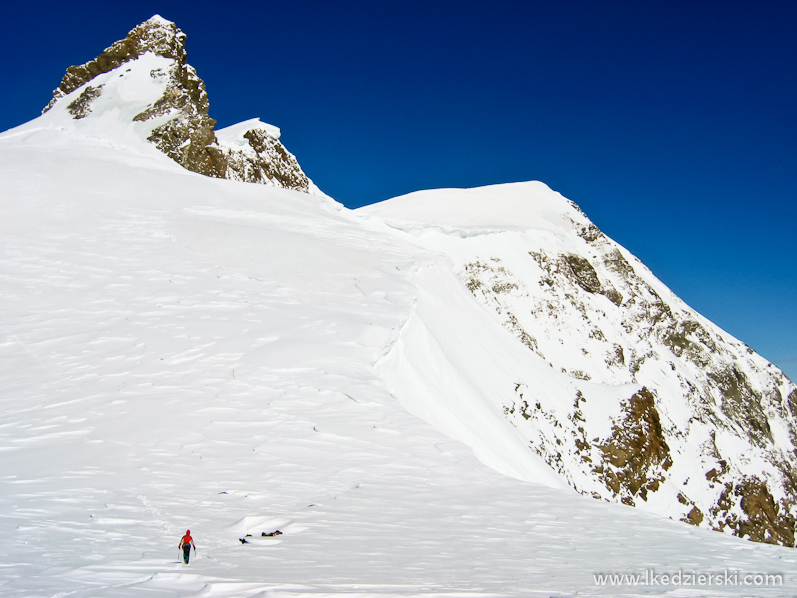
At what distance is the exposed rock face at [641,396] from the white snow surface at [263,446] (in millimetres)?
7892

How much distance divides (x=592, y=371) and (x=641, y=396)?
684 cm

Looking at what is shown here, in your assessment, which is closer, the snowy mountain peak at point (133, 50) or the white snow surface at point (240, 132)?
the white snow surface at point (240, 132)

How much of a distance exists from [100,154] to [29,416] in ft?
72.1

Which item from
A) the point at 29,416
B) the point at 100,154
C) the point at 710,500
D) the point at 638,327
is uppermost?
the point at 100,154

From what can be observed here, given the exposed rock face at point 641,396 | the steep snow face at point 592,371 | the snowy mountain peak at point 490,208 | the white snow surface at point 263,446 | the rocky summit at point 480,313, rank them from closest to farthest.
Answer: the white snow surface at point 263,446, the rocky summit at point 480,313, the steep snow face at point 592,371, the exposed rock face at point 641,396, the snowy mountain peak at point 490,208

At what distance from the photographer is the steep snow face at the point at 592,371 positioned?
17.0m

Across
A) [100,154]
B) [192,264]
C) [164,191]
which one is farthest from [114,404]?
[100,154]

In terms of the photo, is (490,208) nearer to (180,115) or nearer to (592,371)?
(592,371)

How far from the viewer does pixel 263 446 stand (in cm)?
630

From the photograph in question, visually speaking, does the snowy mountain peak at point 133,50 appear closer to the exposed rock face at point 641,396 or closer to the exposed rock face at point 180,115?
the exposed rock face at point 180,115

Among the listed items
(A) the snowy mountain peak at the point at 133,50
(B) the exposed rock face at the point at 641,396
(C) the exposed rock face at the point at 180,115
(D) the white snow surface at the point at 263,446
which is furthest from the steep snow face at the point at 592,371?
(A) the snowy mountain peak at the point at 133,50

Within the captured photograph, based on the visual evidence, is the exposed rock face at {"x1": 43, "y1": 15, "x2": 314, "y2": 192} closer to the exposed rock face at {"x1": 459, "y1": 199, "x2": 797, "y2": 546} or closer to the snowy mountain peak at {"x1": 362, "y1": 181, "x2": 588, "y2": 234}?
the snowy mountain peak at {"x1": 362, "y1": 181, "x2": 588, "y2": 234}

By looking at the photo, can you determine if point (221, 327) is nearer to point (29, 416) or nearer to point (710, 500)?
point (29, 416)

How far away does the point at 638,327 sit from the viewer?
136ft
